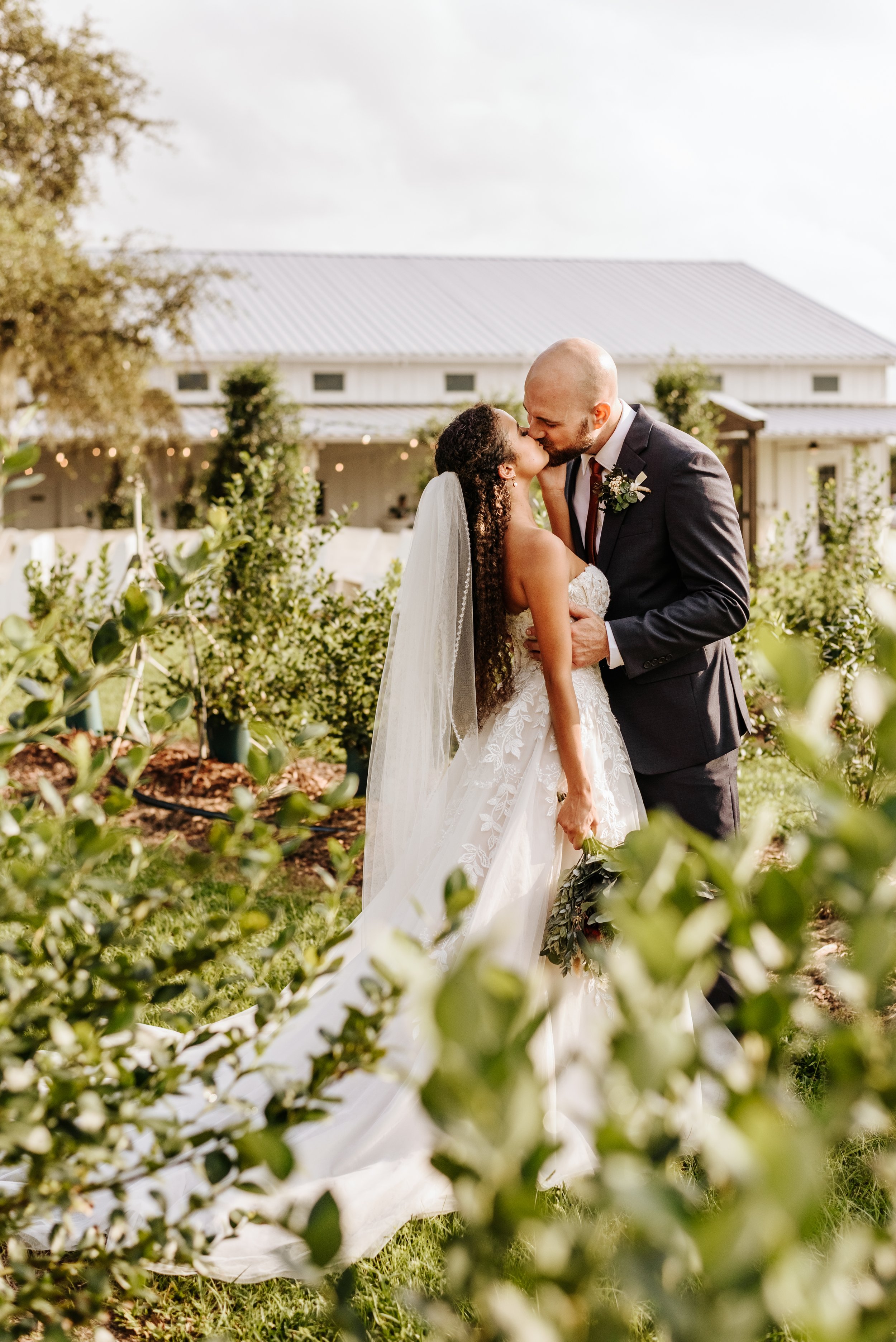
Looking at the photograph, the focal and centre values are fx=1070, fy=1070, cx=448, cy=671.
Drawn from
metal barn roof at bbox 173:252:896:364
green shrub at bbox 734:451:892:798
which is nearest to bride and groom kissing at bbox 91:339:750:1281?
green shrub at bbox 734:451:892:798

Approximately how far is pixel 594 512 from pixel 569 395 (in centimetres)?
43

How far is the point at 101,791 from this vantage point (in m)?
7.02

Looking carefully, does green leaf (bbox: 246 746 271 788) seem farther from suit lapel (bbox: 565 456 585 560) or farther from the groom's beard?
suit lapel (bbox: 565 456 585 560)

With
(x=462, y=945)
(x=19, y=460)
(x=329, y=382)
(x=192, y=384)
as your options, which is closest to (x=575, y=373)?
(x=462, y=945)

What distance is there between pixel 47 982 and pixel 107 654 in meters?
0.40

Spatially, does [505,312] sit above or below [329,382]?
above

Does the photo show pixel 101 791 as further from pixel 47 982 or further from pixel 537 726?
pixel 47 982

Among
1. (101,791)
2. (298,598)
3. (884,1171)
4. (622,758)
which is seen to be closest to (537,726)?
(622,758)

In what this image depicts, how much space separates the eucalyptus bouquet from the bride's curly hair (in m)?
0.88

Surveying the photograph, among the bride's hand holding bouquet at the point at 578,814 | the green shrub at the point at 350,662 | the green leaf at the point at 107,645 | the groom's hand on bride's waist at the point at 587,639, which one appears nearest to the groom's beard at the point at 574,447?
the groom's hand on bride's waist at the point at 587,639

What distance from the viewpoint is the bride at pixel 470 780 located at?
3027 millimetres

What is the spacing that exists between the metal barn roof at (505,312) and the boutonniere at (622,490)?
2605cm

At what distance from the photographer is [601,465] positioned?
147 inches

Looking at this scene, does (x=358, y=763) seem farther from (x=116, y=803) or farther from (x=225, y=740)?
(x=116, y=803)
